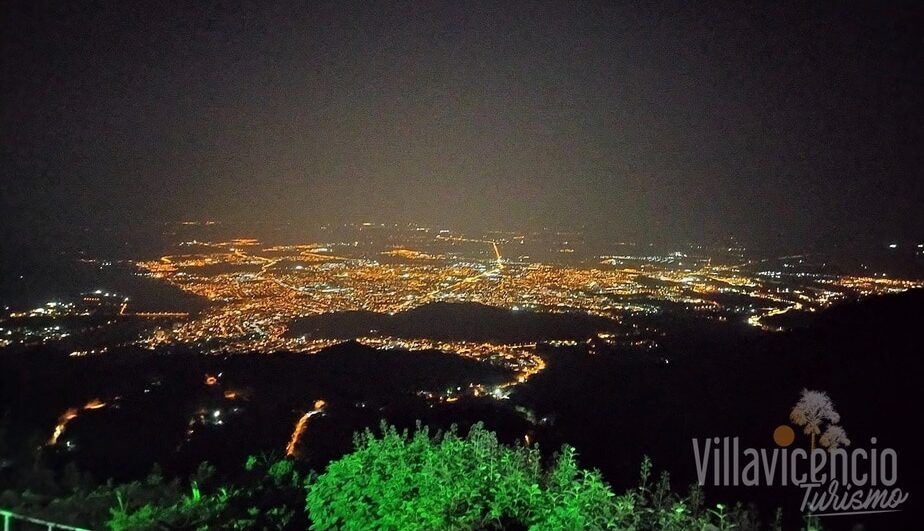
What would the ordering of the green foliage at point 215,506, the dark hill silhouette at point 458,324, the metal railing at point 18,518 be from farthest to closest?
the dark hill silhouette at point 458,324
the green foliage at point 215,506
the metal railing at point 18,518

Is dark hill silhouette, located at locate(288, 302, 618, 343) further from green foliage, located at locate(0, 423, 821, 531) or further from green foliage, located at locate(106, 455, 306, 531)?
green foliage, located at locate(0, 423, 821, 531)

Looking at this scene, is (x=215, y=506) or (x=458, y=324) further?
(x=458, y=324)

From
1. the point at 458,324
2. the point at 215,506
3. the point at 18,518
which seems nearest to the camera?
the point at 18,518

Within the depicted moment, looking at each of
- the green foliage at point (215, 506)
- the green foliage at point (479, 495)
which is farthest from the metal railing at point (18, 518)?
the green foliage at point (479, 495)

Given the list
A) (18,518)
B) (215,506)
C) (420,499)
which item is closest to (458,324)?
(215,506)

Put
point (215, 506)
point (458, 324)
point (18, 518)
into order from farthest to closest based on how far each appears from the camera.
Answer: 1. point (458, 324)
2. point (215, 506)
3. point (18, 518)

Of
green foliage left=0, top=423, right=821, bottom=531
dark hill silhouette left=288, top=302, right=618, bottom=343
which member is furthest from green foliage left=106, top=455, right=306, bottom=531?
dark hill silhouette left=288, top=302, right=618, bottom=343

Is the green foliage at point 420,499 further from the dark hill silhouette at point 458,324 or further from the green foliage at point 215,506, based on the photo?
the dark hill silhouette at point 458,324

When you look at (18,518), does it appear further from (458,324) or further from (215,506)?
(458,324)
